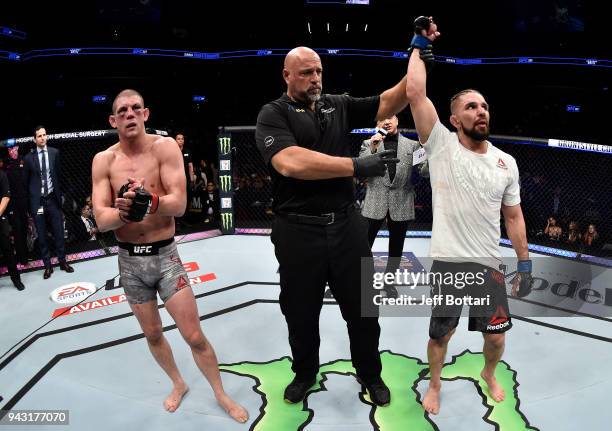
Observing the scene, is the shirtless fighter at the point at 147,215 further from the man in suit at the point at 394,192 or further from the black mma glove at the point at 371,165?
the man in suit at the point at 394,192

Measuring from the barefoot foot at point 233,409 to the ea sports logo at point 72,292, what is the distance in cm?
214

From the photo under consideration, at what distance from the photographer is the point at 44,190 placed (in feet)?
14.3

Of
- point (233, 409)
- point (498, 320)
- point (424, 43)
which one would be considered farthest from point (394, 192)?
point (233, 409)

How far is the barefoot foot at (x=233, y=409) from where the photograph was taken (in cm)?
233

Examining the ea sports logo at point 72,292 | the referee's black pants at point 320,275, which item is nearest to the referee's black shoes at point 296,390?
the referee's black pants at point 320,275

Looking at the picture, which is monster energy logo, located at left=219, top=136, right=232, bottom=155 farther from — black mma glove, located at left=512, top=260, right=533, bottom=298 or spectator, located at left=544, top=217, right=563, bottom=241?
spectator, located at left=544, top=217, right=563, bottom=241

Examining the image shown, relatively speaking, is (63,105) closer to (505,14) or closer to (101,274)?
(101,274)

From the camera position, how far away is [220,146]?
558cm

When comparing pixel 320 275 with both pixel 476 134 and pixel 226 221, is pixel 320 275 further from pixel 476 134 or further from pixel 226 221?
pixel 226 221

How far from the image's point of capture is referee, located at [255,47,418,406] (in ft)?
6.77

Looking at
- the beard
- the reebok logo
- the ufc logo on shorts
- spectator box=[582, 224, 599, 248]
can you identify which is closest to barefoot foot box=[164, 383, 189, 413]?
the ufc logo on shorts

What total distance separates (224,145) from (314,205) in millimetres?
3682

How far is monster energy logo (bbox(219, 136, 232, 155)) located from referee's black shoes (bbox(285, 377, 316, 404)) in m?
3.63

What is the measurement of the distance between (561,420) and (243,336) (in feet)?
6.58
